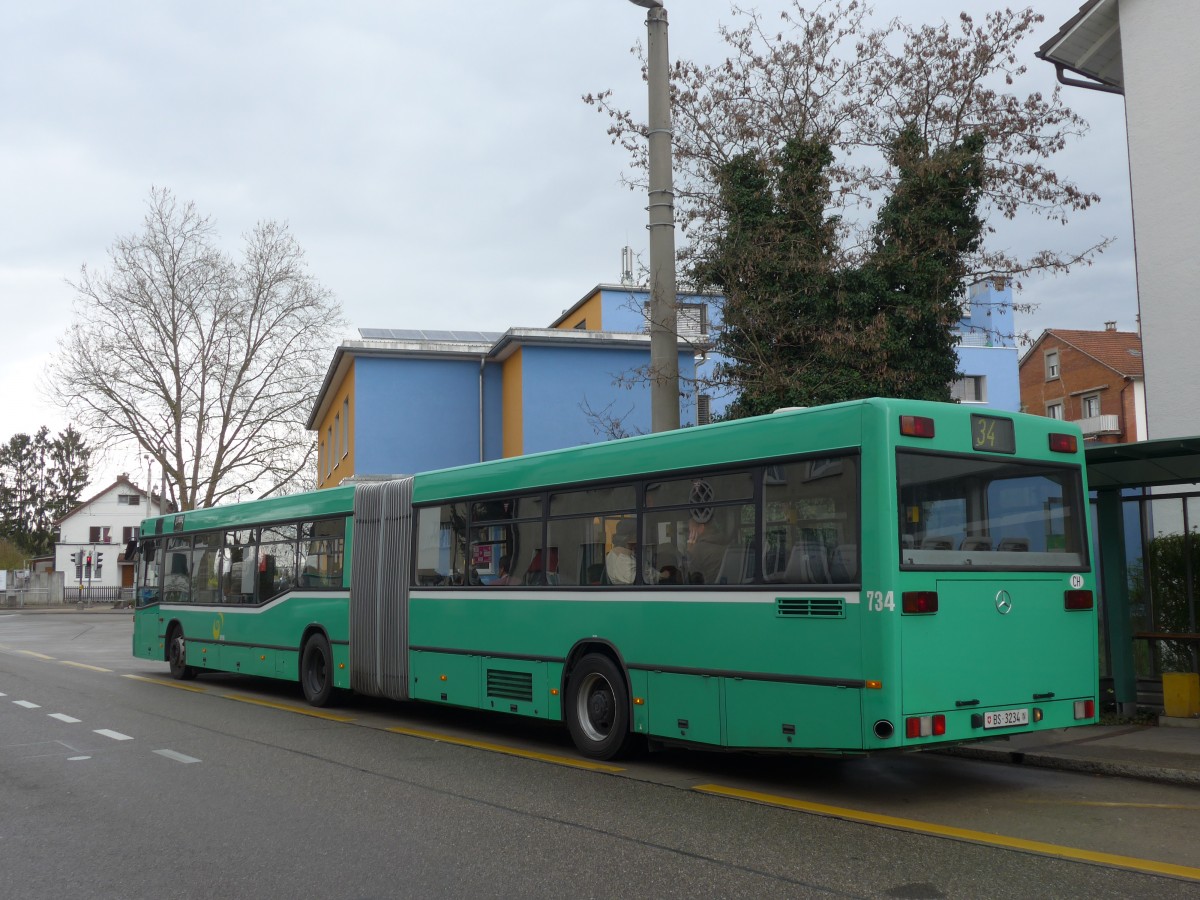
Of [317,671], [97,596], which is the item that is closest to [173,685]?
[317,671]

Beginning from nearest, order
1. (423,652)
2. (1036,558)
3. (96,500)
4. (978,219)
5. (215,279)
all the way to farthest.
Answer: (1036,558)
(423,652)
(978,219)
(215,279)
(96,500)

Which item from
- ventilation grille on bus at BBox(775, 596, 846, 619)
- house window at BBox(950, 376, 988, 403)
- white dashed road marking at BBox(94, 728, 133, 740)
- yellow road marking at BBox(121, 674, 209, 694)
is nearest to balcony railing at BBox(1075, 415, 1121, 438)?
house window at BBox(950, 376, 988, 403)

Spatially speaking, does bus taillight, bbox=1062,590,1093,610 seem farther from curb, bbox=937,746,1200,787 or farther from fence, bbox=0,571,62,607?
fence, bbox=0,571,62,607

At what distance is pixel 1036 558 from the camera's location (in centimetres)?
854

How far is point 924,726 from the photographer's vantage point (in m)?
7.60

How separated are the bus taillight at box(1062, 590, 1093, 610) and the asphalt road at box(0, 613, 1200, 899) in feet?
4.28

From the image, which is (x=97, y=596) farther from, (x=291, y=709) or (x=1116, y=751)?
(x=1116, y=751)

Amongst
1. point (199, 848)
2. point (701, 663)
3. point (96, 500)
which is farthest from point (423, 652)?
point (96, 500)

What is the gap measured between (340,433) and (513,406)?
873cm

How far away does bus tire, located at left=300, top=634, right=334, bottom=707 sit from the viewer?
14625mm

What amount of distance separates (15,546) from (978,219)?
10346 cm

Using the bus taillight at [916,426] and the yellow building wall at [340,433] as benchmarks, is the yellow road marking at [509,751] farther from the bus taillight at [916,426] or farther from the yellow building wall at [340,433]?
the yellow building wall at [340,433]

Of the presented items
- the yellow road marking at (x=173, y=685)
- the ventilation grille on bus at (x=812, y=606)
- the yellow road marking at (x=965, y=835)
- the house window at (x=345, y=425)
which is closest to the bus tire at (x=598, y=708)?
the yellow road marking at (x=965, y=835)

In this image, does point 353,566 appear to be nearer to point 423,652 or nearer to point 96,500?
point 423,652
